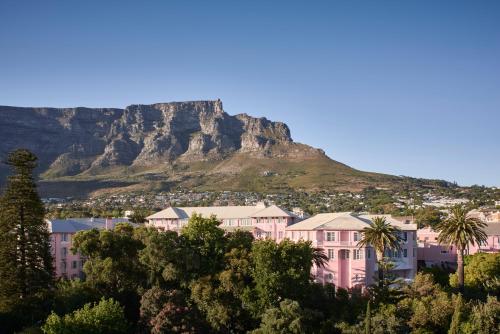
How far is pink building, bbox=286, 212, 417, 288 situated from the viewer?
201 feet

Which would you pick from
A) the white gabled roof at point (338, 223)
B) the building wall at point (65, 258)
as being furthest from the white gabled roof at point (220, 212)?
the white gabled roof at point (338, 223)

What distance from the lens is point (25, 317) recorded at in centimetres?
5394

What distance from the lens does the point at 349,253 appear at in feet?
204

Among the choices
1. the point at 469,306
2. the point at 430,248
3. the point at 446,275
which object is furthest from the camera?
the point at 430,248

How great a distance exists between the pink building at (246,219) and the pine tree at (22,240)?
1992 centimetres

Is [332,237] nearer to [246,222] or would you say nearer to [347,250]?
[347,250]

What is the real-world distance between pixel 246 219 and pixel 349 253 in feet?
96.8

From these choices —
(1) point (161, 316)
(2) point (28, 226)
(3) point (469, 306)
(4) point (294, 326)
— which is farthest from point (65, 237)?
(3) point (469, 306)

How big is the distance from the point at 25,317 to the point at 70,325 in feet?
26.0

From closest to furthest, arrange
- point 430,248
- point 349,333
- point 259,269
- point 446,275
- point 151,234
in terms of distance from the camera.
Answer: point 349,333
point 259,269
point 151,234
point 446,275
point 430,248

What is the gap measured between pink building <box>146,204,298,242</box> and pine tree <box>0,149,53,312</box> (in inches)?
784

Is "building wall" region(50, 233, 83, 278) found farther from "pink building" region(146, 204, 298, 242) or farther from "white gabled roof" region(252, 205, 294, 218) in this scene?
"white gabled roof" region(252, 205, 294, 218)

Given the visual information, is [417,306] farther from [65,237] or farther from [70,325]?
[65,237]

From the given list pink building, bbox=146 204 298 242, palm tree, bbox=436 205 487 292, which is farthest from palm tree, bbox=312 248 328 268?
pink building, bbox=146 204 298 242
